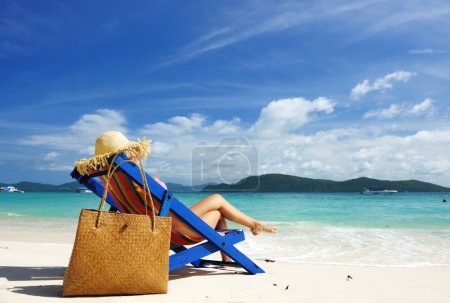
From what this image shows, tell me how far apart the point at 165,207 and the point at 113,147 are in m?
0.68

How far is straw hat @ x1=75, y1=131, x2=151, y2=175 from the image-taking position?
327cm

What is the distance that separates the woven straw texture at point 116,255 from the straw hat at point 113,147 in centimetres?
47

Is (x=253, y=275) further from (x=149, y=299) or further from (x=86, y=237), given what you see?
(x=86, y=237)

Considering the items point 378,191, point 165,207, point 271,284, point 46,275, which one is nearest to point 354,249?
point 271,284

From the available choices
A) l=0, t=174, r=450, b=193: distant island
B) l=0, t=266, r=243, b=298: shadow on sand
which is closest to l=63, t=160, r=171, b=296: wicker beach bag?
l=0, t=266, r=243, b=298: shadow on sand

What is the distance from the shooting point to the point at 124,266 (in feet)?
10.1

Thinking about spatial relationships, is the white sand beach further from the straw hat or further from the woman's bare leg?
the straw hat

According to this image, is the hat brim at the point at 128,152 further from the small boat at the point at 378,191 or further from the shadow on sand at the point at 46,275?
the small boat at the point at 378,191

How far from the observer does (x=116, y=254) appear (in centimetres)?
306

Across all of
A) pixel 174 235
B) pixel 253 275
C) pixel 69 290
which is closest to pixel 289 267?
pixel 253 275

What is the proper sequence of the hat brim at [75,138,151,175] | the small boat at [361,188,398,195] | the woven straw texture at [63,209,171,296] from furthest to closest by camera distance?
the small boat at [361,188,398,195] → the hat brim at [75,138,151,175] → the woven straw texture at [63,209,171,296]

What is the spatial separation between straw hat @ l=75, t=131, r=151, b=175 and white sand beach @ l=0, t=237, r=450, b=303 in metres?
1.06

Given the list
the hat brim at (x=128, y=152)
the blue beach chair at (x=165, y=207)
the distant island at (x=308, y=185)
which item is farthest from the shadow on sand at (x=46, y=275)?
the distant island at (x=308, y=185)

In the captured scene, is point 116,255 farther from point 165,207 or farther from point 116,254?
point 165,207
